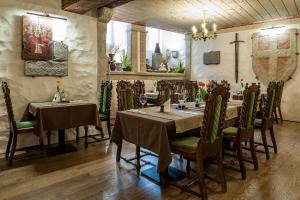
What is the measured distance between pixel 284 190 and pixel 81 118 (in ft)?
8.91

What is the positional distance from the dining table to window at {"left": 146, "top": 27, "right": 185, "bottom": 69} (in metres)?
5.56

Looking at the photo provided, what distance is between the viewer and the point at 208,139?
2.21 m

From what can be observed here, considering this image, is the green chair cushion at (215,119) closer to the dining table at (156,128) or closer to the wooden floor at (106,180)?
the dining table at (156,128)

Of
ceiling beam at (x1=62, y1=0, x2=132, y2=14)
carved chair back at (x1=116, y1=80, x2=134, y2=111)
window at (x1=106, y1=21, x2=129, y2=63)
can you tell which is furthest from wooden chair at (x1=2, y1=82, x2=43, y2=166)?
window at (x1=106, y1=21, x2=129, y2=63)

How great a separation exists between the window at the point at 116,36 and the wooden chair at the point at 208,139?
4.76 meters

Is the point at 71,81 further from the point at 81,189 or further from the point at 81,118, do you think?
the point at 81,189

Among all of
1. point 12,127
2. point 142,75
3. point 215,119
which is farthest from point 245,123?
point 142,75

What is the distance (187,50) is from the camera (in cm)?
781

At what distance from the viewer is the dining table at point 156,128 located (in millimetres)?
2230

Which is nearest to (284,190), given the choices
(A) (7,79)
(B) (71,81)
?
(B) (71,81)

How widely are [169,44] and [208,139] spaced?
7.23m

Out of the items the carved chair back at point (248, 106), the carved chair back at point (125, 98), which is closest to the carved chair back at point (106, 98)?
the carved chair back at point (125, 98)

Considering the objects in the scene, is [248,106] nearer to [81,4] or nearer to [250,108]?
[250,108]

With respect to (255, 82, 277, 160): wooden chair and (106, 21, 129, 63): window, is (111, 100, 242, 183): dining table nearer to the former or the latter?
(255, 82, 277, 160): wooden chair
